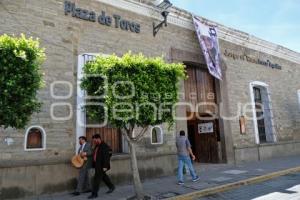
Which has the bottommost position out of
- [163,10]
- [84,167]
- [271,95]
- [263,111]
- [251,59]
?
[84,167]

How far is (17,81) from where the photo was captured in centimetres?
575

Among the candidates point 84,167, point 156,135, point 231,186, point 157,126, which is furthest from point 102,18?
point 231,186

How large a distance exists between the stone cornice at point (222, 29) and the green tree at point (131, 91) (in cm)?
402

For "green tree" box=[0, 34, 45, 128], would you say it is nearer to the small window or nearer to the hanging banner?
the small window

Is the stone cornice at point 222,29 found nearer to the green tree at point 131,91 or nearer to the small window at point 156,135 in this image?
the green tree at point 131,91

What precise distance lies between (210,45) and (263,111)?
529 centimetres

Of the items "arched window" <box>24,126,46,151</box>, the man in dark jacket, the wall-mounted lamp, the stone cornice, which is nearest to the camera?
the man in dark jacket

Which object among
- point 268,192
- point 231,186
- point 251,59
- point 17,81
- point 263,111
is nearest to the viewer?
point 17,81

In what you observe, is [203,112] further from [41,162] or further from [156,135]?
[41,162]

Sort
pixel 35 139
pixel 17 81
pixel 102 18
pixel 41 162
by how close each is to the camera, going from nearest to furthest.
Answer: pixel 17 81
pixel 41 162
pixel 35 139
pixel 102 18

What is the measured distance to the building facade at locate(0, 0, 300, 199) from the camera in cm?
824

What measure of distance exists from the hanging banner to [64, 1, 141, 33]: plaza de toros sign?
288 centimetres

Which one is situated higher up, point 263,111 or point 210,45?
point 210,45

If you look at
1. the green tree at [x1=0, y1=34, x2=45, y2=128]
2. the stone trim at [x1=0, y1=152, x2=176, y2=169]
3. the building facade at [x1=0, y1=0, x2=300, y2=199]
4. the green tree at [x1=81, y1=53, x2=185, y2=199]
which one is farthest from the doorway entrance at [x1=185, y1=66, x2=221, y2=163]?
the green tree at [x1=0, y1=34, x2=45, y2=128]
